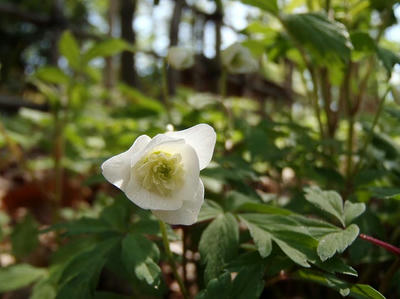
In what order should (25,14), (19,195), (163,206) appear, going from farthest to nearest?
(25,14), (19,195), (163,206)

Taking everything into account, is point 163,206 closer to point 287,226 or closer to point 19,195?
point 287,226

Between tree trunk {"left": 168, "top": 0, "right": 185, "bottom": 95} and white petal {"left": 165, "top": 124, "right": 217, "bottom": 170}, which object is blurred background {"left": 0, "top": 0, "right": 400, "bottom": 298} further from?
white petal {"left": 165, "top": 124, "right": 217, "bottom": 170}

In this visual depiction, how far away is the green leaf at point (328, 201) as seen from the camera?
70 centimetres

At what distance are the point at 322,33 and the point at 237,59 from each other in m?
0.40

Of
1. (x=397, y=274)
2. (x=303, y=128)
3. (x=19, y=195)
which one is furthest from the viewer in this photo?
(x=19, y=195)

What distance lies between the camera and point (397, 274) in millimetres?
747

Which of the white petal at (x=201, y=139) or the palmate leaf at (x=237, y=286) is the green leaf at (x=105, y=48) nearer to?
the white petal at (x=201, y=139)

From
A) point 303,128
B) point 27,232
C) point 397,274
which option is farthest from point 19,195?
point 397,274

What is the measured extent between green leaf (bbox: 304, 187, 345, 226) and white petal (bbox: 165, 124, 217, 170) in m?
0.23

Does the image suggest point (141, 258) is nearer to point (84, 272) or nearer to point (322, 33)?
point (84, 272)

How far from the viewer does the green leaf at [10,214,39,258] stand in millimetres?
1141

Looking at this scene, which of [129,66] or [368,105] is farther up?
[129,66]

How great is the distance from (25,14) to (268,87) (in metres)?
2.60

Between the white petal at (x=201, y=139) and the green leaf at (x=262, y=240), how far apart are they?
177mm
